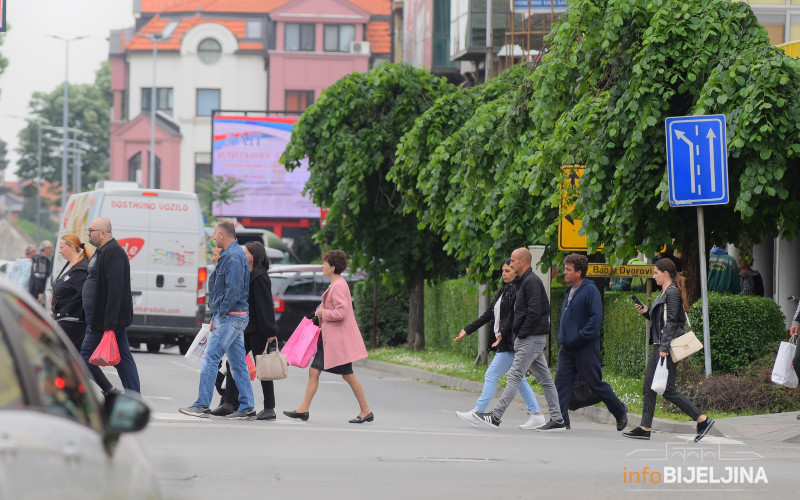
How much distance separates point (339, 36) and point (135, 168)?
1371 centimetres

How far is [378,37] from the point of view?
251 feet

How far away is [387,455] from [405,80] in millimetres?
17286

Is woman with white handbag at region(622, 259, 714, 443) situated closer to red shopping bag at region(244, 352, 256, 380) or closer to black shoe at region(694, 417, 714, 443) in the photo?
black shoe at region(694, 417, 714, 443)

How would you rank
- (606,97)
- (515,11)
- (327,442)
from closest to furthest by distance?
(327,442), (606,97), (515,11)

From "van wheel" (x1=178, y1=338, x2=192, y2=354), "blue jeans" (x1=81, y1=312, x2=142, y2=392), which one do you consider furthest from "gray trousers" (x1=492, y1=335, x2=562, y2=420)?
"van wheel" (x1=178, y1=338, x2=192, y2=354)

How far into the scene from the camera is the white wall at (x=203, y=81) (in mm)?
75250

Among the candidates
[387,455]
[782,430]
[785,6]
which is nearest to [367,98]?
[785,6]

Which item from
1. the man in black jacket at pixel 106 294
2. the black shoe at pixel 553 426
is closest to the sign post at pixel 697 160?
the black shoe at pixel 553 426

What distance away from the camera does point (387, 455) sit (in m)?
10.6

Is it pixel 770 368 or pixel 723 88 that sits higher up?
pixel 723 88

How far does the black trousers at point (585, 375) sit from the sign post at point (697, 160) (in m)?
2.21

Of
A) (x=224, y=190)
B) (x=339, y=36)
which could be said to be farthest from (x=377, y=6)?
(x=224, y=190)

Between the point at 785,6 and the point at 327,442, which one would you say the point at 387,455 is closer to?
the point at 327,442

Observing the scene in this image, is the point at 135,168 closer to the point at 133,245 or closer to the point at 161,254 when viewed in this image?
the point at 161,254
